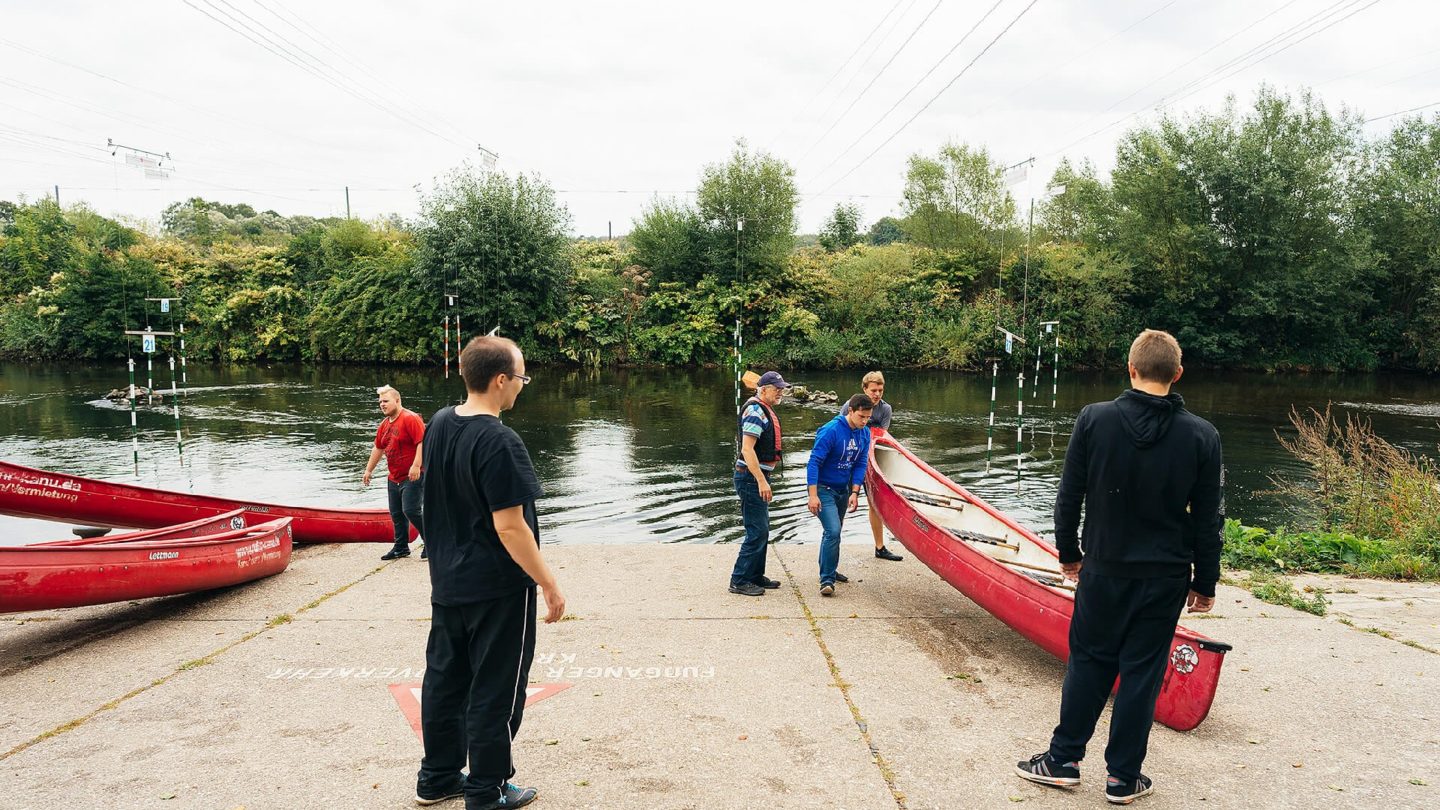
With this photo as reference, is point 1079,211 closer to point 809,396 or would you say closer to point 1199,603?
point 809,396

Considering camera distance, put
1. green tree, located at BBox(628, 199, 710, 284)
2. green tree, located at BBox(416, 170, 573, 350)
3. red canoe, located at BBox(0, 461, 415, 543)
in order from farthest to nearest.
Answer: green tree, located at BBox(628, 199, 710, 284)
green tree, located at BBox(416, 170, 573, 350)
red canoe, located at BBox(0, 461, 415, 543)

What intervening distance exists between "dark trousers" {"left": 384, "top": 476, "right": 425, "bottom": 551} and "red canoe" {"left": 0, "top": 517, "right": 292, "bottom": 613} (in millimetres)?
1108

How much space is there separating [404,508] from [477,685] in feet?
16.5

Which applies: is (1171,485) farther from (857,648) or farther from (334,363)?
(334,363)

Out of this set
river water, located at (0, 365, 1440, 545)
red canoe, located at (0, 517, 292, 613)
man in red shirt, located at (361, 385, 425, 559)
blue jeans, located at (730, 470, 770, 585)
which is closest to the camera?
red canoe, located at (0, 517, 292, 613)

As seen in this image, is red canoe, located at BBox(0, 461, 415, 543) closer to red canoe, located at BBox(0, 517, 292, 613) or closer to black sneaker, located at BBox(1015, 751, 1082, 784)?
red canoe, located at BBox(0, 517, 292, 613)

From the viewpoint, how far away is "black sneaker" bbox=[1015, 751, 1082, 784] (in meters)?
3.50

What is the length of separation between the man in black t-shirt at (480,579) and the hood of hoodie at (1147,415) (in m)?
2.43

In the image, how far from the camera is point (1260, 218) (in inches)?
1293

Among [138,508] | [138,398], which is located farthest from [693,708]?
[138,398]

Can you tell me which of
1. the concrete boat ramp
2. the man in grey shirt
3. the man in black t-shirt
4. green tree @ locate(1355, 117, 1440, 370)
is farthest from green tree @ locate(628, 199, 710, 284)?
the man in black t-shirt

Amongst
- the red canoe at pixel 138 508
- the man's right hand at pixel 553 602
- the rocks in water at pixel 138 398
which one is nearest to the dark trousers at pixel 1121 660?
the man's right hand at pixel 553 602

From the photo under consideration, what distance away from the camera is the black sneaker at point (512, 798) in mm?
3219

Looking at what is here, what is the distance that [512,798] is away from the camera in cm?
329
